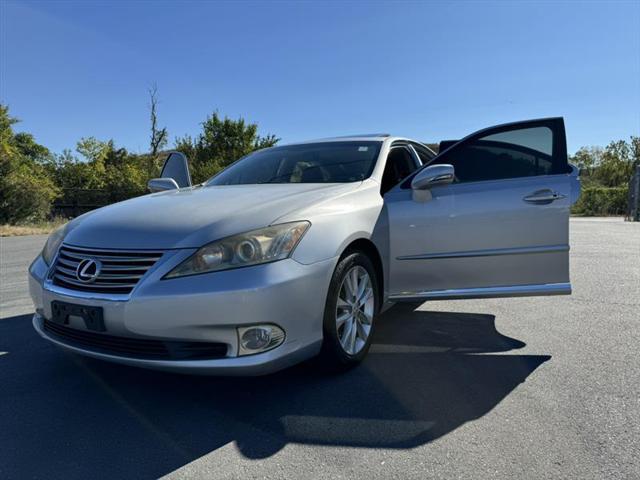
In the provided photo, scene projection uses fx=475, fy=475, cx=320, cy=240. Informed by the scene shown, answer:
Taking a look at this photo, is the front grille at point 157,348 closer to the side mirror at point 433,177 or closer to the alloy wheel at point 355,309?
the alloy wheel at point 355,309

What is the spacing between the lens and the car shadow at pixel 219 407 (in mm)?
2189

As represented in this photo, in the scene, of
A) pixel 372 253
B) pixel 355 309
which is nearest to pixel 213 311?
pixel 355 309

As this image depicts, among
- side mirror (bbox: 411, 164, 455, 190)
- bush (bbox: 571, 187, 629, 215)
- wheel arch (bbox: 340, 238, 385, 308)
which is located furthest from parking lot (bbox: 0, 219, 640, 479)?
bush (bbox: 571, 187, 629, 215)

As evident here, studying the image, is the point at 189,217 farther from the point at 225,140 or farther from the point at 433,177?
the point at 225,140

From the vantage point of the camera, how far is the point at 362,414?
98.5 inches

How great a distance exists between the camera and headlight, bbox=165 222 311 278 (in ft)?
7.75

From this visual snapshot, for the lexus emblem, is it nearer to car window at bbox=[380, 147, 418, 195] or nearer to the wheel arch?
the wheel arch

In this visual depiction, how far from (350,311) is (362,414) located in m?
0.69

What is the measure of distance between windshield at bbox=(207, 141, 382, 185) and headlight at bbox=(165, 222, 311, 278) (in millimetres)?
1198

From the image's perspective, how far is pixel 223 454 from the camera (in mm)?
2160

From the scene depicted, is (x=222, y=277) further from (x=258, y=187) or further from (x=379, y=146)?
(x=379, y=146)

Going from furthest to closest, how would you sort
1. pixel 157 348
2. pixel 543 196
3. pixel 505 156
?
pixel 505 156
pixel 543 196
pixel 157 348

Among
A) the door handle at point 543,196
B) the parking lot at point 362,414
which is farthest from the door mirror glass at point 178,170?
the door handle at point 543,196

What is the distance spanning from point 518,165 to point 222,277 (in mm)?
2489
